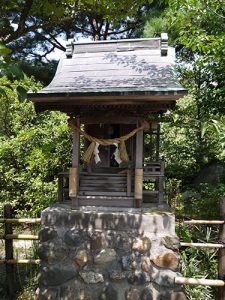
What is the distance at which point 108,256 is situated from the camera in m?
4.59

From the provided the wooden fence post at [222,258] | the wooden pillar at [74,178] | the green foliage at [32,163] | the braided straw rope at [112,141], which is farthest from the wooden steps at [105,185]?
the green foliage at [32,163]

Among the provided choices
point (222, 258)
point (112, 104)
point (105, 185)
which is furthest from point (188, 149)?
point (112, 104)

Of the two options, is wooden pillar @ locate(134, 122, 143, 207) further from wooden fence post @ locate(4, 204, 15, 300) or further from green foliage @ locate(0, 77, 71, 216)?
green foliage @ locate(0, 77, 71, 216)

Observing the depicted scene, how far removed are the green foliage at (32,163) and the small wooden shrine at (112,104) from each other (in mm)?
2844

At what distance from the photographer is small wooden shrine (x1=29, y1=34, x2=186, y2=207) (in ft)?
14.3

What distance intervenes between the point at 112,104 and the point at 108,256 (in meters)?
2.35

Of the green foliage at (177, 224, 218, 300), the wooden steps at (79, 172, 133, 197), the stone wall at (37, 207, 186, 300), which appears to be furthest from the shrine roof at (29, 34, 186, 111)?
the green foliage at (177, 224, 218, 300)

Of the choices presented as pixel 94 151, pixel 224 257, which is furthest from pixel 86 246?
pixel 224 257

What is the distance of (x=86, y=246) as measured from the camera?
4664 mm

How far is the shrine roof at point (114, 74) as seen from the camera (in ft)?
13.9

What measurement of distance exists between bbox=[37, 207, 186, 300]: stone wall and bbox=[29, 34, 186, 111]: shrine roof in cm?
182

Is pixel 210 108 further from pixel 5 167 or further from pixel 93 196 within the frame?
pixel 5 167

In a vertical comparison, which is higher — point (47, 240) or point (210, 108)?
point (210, 108)

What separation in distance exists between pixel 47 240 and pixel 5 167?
14.8 ft
